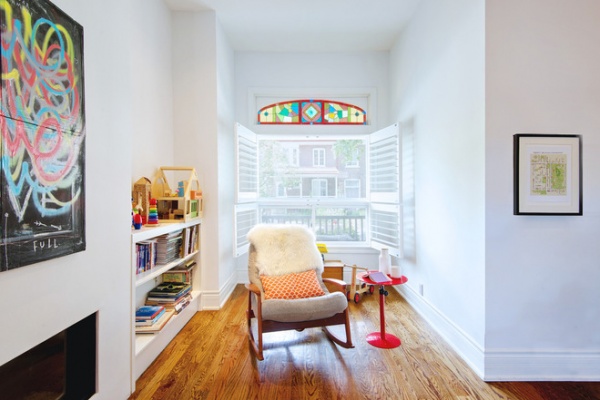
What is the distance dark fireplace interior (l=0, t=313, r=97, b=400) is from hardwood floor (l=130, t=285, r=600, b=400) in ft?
1.32

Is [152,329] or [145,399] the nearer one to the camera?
[145,399]

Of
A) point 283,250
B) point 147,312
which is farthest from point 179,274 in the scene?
point 283,250

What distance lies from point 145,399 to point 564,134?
10.4 feet

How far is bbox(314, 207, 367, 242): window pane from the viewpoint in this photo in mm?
4305

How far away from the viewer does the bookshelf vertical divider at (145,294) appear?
1985 millimetres

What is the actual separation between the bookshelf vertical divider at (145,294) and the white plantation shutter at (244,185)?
0.48 metres

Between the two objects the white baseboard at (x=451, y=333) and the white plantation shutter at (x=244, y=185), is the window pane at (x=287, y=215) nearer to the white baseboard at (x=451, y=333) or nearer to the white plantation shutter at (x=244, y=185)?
the white plantation shutter at (x=244, y=185)

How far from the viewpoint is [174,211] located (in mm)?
2748

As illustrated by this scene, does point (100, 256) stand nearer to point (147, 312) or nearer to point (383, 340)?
point (147, 312)

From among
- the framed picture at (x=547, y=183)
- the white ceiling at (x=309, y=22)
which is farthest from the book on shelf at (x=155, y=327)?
the white ceiling at (x=309, y=22)

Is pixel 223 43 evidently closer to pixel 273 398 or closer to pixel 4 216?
pixel 4 216

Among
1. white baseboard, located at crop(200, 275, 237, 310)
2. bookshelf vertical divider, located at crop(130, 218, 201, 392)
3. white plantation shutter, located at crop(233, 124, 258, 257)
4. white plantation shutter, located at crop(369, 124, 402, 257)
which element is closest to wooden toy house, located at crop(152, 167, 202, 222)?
bookshelf vertical divider, located at crop(130, 218, 201, 392)

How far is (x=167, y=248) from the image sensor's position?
257 cm

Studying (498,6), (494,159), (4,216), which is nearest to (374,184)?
(494,159)
